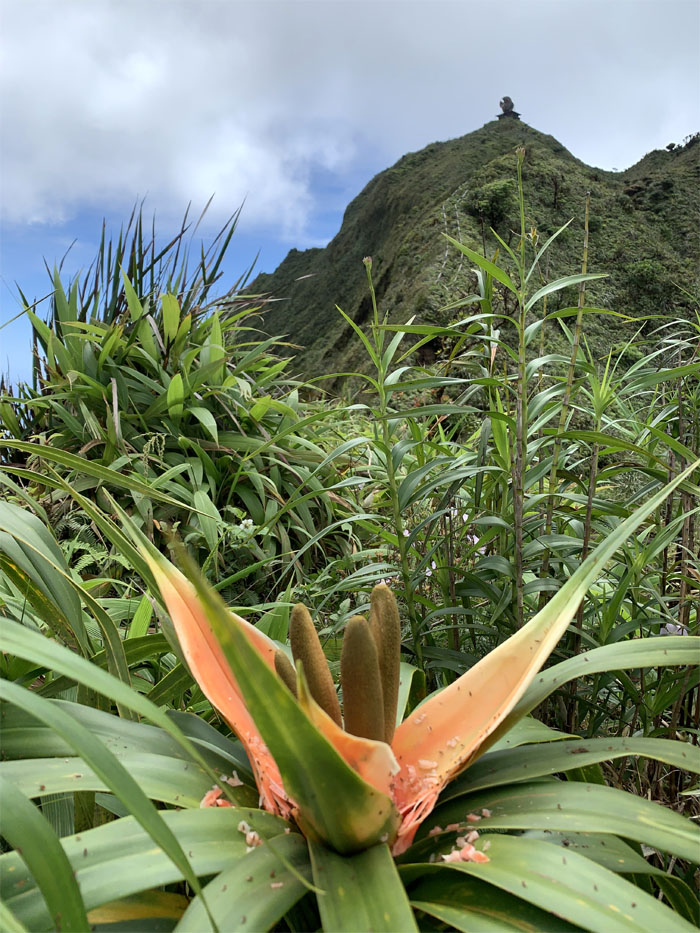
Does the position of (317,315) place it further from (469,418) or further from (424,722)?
(424,722)

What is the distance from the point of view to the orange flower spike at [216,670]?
0.58 m

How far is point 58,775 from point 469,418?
2316 millimetres

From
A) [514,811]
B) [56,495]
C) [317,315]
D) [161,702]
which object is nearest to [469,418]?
[56,495]

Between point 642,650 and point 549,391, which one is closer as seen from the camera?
point 642,650

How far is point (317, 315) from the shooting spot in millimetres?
A: 5734

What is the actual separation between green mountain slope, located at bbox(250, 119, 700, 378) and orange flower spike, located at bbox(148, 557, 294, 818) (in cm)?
252

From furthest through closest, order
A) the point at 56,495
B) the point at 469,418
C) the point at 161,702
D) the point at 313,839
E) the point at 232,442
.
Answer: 1. the point at 469,418
2. the point at 232,442
3. the point at 56,495
4. the point at 161,702
5. the point at 313,839

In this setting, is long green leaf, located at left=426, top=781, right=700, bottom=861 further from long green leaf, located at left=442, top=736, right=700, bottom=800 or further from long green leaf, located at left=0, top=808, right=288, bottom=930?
long green leaf, located at left=0, top=808, right=288, bottom=930

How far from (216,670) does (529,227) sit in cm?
260

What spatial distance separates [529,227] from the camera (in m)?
2.76

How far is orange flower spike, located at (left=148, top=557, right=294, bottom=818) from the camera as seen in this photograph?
1.91 ft

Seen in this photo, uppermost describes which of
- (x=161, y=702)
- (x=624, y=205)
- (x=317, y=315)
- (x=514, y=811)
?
(x=317, y=315)

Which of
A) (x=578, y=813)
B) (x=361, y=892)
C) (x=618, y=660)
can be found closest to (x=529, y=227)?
(x=618, y=660)

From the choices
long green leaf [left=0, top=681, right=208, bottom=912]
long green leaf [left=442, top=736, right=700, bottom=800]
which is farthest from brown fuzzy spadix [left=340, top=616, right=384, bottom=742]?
long green leaf [left=0, top=681, right=208, bottom=912]
